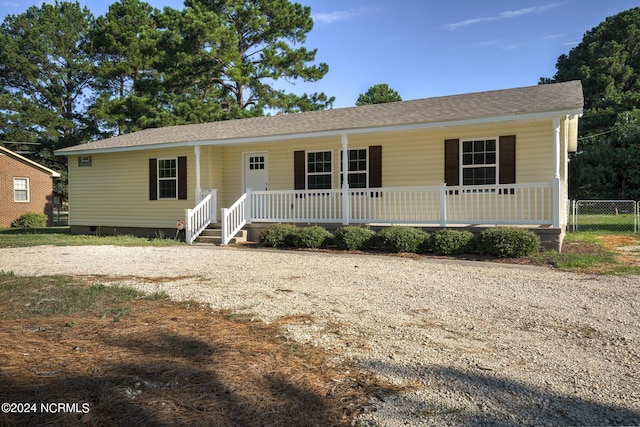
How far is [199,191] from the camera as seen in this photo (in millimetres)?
13906

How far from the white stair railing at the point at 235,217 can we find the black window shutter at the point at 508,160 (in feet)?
21.8

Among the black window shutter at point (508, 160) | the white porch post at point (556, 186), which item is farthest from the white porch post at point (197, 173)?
the white porch post at point (556, 186)

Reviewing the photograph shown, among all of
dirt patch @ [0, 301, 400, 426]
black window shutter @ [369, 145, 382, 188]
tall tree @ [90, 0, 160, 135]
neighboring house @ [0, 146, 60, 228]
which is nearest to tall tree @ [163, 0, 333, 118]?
tall tree @ [90, 0, 160, 135]

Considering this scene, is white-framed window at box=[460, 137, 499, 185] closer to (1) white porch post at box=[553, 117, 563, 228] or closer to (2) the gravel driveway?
(1) white porch post at box=[553, 117, 563, 228]

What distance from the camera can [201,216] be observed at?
44.0ft

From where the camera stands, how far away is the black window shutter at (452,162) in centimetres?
1178

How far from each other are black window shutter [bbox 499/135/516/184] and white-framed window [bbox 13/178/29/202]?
26.5 m

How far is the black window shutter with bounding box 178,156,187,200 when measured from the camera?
48.9 feet

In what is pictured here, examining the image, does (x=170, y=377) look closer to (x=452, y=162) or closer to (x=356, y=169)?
(x=452, y=162)

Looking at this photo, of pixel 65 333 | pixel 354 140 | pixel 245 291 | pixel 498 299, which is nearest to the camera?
pixel 65 333

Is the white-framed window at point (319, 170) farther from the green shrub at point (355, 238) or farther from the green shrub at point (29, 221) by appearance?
the green shrub at point (29, 221)

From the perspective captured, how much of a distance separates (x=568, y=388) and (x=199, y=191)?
1214 cm

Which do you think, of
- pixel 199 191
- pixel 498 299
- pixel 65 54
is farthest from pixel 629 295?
pixel 65 54

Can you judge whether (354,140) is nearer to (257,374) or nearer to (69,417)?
(257,374)
